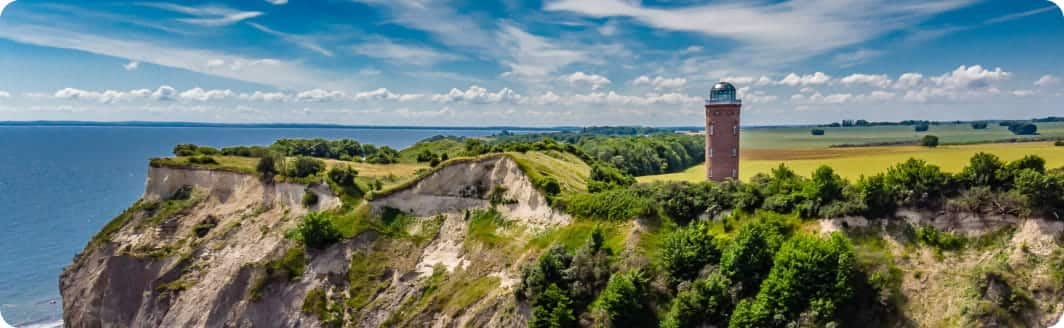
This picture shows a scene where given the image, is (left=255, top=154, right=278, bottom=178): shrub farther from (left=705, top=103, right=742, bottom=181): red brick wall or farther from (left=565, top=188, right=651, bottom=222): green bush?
(left=705, top=103, right=742, bottom=181): red brick wall

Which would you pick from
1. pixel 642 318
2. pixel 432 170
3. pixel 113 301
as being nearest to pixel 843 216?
pixel 642 318

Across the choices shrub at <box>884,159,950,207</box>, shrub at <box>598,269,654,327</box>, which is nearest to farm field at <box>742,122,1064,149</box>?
shrub at <box>884,159,950,207</box>

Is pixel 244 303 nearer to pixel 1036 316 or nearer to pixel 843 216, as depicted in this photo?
pixel 843 216

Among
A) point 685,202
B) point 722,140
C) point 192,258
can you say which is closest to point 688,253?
point 685,202

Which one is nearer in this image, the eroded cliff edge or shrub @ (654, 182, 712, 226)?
shrub @ (654, 182, 712, 226)

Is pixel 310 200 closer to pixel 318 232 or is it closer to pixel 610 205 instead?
pixel 318 232

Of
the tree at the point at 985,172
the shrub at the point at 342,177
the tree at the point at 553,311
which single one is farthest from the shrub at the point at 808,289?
the shrub at the point at 342,177
